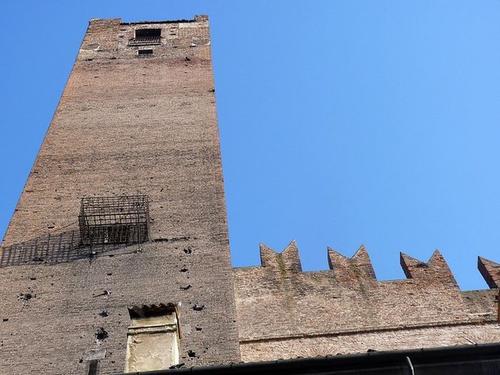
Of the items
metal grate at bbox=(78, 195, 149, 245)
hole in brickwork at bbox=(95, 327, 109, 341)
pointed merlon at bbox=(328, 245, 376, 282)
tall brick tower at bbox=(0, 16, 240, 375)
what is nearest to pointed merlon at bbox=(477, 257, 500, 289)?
pointed merlon at bbox=(328, 245, 376, 282)

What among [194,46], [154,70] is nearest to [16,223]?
[154,70]

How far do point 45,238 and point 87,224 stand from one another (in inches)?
26.2

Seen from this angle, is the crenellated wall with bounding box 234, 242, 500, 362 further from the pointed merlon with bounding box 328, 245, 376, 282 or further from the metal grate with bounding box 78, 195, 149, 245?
the metal grate with bounding box 78, 195, 149, 245

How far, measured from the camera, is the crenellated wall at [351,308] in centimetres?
1370

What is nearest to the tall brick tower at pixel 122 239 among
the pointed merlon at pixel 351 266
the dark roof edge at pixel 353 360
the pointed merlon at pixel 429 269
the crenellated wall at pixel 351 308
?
Result: the dark roof edge at pixel 353 360

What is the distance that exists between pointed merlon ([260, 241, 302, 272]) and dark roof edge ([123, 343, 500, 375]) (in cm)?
800

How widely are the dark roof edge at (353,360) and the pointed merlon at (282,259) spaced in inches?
315

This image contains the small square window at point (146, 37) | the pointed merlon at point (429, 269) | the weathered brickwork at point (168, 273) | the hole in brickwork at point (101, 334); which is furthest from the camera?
the small square window at point (146, 37)

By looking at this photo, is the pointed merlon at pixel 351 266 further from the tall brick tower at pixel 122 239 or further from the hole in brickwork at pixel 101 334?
the hole in brickwork at pixel 101 334

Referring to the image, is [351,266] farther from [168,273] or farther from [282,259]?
[168,273]

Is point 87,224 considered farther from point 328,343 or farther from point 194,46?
point 194,46

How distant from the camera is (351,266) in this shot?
51.7ft

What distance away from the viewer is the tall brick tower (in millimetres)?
Result: 10109

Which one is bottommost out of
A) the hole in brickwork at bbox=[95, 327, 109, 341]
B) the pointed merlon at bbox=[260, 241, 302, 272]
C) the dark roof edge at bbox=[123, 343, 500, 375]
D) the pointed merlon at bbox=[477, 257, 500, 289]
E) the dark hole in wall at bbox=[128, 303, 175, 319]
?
the dark roof edge at bbox=[123, 343, 500, 375]
